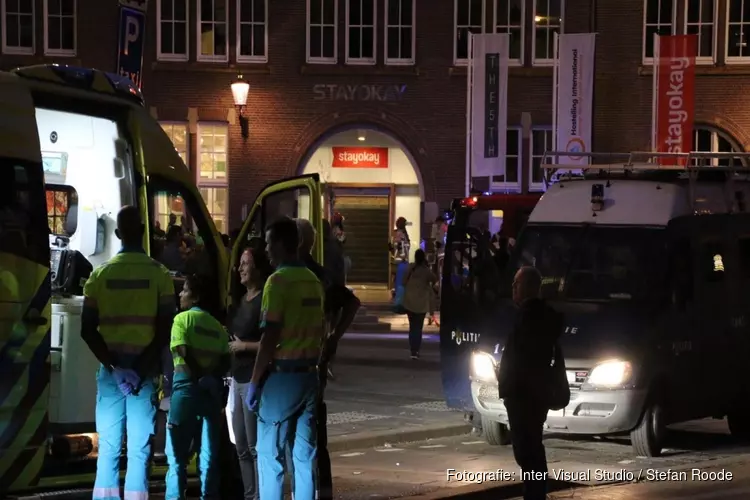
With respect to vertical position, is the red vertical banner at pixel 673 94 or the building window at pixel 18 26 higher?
the building window at pixel 18 26

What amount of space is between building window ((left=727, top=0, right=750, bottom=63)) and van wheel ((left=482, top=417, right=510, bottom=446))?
2037cm

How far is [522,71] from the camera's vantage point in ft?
Answer: 100

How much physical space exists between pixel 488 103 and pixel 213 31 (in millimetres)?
7114

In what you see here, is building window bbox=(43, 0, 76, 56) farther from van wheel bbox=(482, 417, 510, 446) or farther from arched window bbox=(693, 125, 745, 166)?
van wheel bbox=(482, 417, 510, 446)

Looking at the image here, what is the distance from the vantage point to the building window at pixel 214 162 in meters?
30.8

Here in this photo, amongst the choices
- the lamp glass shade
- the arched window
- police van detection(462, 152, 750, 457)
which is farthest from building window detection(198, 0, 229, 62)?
police van detection(462, 152, 750, 457)

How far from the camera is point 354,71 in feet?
101

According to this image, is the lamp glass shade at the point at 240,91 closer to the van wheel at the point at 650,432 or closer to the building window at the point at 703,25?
→ the building window at the point at 703,25

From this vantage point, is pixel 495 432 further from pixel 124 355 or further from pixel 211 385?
pixel 124 355

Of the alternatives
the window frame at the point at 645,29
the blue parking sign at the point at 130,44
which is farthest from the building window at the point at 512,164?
the blue parking sign at the point at 130,44

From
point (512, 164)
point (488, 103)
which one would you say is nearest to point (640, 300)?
point (488, 103)

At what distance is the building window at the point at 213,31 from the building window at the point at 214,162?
1.70 m

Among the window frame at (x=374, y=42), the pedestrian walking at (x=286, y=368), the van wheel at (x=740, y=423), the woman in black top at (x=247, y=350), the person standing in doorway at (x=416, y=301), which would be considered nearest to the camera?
the pedestrian walking at (x=286, y=368)

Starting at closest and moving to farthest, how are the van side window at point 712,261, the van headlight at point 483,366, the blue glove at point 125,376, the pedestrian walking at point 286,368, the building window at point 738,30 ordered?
the pedestrian walking at point 286,368
the blue glove at point 125,376
the van headlight at point 483,366
the van side window at point 712,261
the building window at point 738,30
